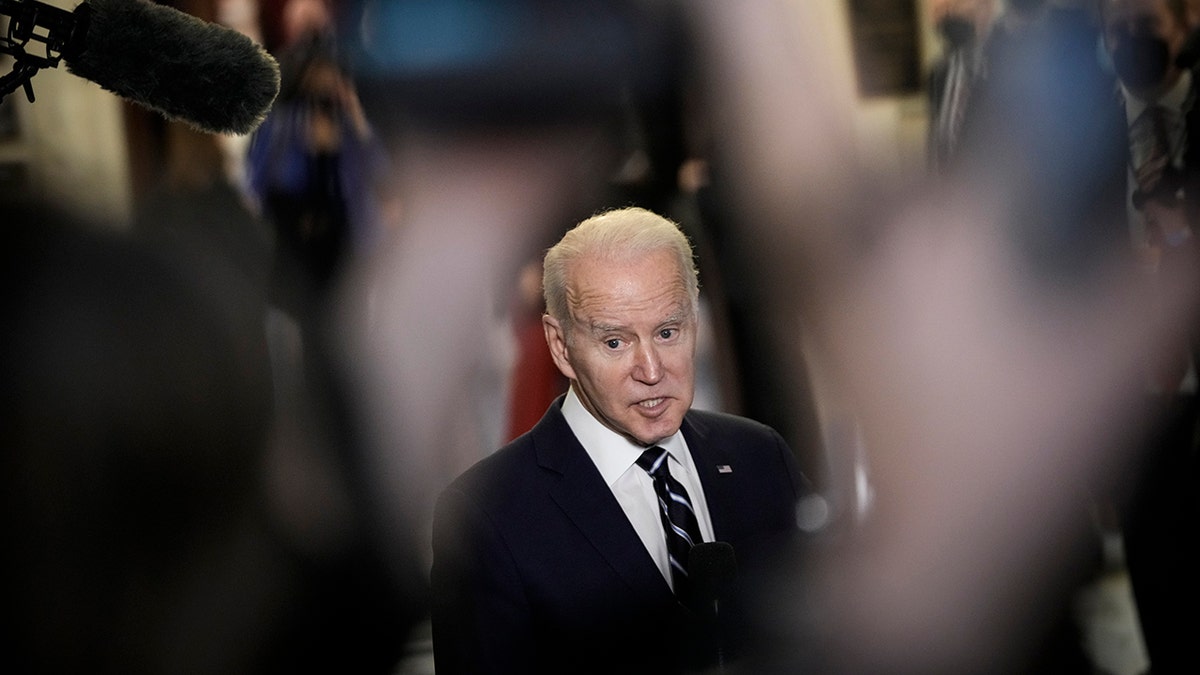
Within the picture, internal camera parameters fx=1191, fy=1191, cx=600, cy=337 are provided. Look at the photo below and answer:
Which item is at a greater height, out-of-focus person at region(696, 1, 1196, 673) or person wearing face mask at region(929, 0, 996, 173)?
person wearing face mask at region(929, 0, 996, 173)

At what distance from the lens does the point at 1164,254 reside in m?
2.58

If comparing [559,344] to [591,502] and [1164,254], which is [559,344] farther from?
[1164,254]

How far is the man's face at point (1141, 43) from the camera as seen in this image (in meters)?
2.55

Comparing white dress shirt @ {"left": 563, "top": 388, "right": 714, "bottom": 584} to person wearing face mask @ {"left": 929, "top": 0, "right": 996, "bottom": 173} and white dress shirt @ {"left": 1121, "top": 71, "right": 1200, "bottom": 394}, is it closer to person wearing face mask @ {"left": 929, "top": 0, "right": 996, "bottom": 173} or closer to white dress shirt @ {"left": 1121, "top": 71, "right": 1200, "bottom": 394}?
person wearing face mask @ {"left": 929, "top": 0, "right": 996, "bottom": 173}

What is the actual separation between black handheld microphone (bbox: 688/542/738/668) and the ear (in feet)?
1.34

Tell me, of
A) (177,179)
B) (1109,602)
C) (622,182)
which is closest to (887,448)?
(1109,602)

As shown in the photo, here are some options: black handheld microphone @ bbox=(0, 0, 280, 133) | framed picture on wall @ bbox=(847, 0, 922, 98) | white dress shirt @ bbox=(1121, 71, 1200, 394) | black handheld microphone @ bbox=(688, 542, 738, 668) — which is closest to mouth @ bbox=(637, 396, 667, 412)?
black handheld microphone @ bbox=(688, 542, 738, 668)

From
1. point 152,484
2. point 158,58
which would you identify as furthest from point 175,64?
point 152,484

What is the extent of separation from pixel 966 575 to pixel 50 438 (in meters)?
1.91

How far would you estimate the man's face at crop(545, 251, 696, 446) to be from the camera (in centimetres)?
160

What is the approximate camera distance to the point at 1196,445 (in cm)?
262

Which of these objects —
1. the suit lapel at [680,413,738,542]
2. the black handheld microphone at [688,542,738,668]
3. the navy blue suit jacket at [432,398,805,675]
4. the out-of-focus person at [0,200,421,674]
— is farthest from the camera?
the out-of-focus person at [0,200,421,674]

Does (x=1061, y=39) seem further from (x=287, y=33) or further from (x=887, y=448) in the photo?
(x=287, y=33)

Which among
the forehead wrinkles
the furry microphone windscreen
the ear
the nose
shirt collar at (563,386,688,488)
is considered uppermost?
the furry microphone windscreen
